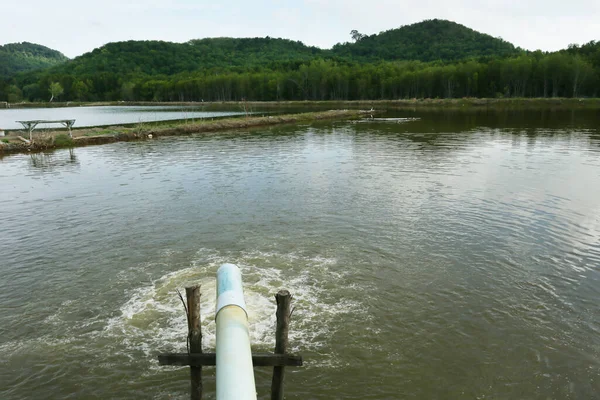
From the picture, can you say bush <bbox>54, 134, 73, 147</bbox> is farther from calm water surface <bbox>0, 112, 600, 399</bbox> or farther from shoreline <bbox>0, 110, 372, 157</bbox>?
calm water surface <bbox>0, 112, 600, 399</bbox>

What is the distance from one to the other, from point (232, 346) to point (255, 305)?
5305mm

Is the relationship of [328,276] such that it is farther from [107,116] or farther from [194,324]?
[107,116]

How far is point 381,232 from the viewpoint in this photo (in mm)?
15594

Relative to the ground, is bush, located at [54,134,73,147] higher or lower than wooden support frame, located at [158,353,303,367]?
higher

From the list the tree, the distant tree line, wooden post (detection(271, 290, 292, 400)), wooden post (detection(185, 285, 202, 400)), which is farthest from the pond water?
the tree

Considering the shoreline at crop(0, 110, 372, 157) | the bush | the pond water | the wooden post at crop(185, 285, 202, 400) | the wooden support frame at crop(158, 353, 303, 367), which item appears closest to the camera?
the wooden post at crop(185, 285, 202, 400)

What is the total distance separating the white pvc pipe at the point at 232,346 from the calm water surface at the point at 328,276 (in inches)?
100

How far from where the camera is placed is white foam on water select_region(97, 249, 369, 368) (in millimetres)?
9094

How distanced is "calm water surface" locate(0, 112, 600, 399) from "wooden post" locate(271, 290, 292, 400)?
3.55 ft

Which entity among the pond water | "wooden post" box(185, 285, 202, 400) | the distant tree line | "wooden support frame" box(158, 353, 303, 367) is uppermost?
the distant tree line

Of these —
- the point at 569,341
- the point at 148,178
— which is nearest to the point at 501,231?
the point at 569,341

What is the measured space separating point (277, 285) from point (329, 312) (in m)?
1.98

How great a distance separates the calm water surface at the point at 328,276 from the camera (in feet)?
26.4

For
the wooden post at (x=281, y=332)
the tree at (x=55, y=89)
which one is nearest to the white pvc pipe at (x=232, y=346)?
the wooden post at (x=281, y=332)
